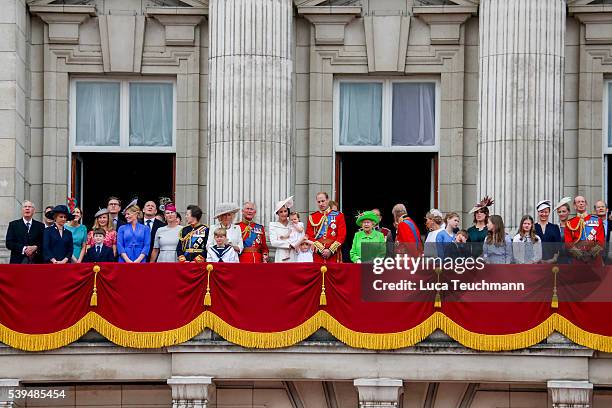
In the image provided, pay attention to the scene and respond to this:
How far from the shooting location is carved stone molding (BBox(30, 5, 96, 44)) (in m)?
47.9

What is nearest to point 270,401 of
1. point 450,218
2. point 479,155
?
point 450,218

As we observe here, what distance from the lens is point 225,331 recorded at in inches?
1599

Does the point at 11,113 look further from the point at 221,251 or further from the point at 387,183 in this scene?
the point at 387,183

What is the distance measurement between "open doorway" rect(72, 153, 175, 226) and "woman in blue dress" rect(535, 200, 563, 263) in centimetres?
1040

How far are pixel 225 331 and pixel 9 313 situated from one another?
4113 mm

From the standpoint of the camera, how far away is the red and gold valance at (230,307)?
133 feet

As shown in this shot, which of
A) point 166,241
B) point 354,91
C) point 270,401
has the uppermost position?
point 354,91

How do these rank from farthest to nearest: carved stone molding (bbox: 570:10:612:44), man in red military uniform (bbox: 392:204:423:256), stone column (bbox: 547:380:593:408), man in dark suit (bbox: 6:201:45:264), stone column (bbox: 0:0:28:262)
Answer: carved stone molding (bbox: 570:10:612:44) < stone column (bbox: 0:0:28:262) < man in dark suit (bbox: 6:201:45:264) < man in red military uniform (bbox: 392:204:423:256) < stone column (bbox: 547:380:593:408)

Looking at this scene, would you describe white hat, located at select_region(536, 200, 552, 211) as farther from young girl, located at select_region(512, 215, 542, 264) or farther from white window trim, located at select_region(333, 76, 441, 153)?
white window trim, located at select_region(333, 76, 441, 153)

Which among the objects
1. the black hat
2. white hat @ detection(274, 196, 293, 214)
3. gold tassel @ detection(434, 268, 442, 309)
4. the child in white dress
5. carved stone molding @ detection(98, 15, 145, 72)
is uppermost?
carved stone molding @ detection(98, 15, 145, 72)

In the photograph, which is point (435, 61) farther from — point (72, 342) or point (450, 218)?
point (72, 342)

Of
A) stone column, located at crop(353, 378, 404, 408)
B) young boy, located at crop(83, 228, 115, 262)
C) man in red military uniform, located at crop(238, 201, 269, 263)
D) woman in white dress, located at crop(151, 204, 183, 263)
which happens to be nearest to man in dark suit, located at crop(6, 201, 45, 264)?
young boy, located at crop(83, 228, 115, 262)

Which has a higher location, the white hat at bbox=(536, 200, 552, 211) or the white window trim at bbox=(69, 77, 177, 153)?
the white window trim at bbox=(69, 77, 177, 153)

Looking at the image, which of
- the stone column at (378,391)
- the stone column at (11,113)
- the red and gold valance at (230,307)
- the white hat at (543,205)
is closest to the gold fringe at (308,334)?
the red and gold valance at (230,307)
